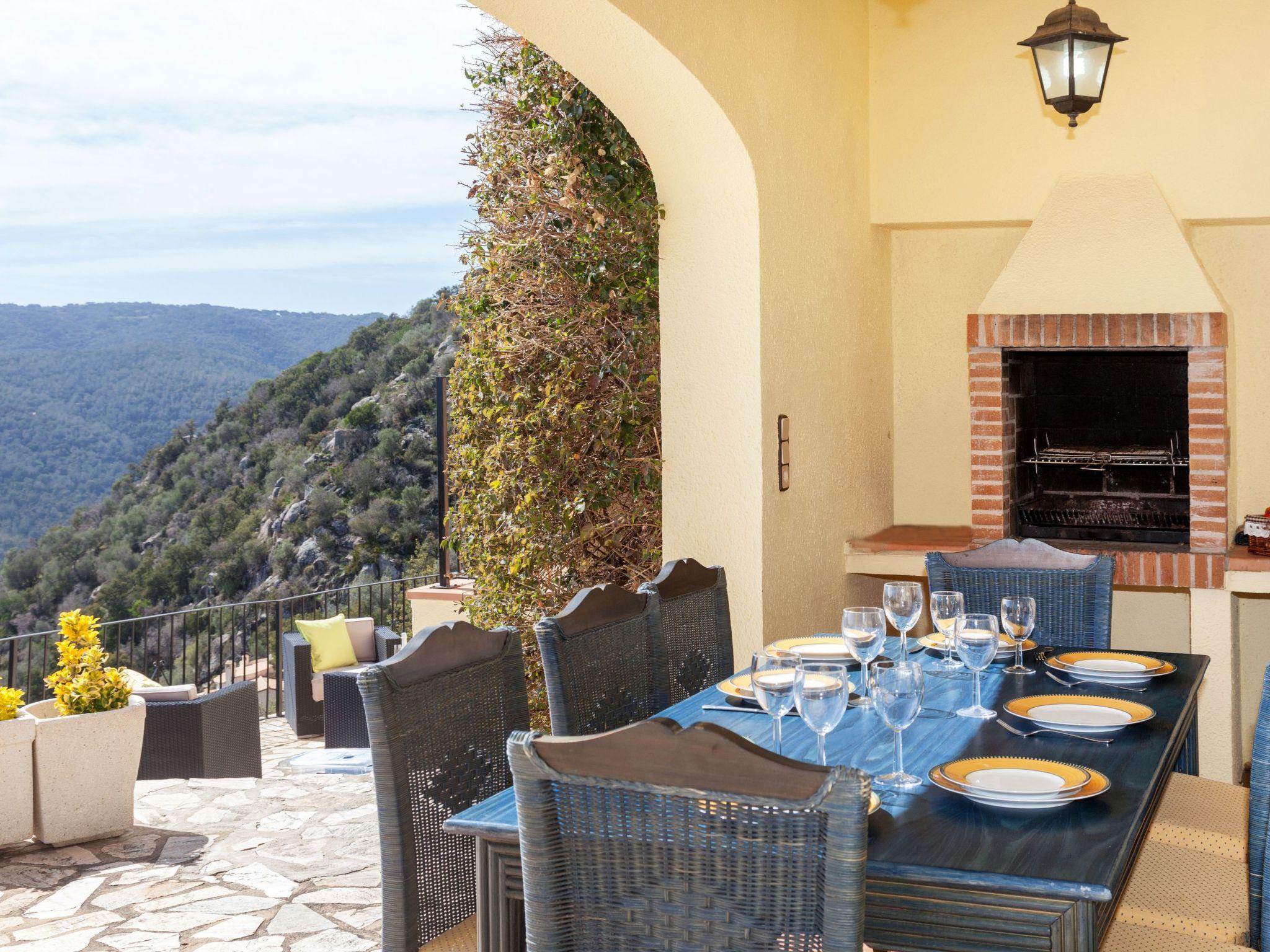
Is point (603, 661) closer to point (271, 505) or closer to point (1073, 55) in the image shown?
point (1073, 55)

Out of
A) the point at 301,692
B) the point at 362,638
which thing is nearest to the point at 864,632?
the point at 301,692

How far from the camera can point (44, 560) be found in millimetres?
15602

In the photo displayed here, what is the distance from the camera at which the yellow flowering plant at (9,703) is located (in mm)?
4430

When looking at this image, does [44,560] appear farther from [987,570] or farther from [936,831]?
[936,831]

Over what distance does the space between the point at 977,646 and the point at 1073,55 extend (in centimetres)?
232

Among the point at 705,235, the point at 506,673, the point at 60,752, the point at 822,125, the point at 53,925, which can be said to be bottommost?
the point at 53,925

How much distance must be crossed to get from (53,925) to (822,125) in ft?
11.7

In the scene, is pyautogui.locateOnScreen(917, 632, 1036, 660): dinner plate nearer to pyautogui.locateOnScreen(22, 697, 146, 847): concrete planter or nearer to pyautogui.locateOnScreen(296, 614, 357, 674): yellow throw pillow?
pyautogui.locateOnScreen(22, 697, 146, 847): concrete planter

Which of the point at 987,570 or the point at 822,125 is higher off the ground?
the point at 822,125

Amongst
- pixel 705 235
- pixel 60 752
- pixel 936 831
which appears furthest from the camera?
pixel 60 752

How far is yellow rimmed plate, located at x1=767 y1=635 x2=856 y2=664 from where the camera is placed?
9.54ft

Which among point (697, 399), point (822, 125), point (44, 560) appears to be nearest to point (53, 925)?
point (697, 399)

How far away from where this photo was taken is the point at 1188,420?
15.0 feet

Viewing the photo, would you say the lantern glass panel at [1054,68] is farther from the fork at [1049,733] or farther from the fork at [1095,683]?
the fork at [1049,733]
